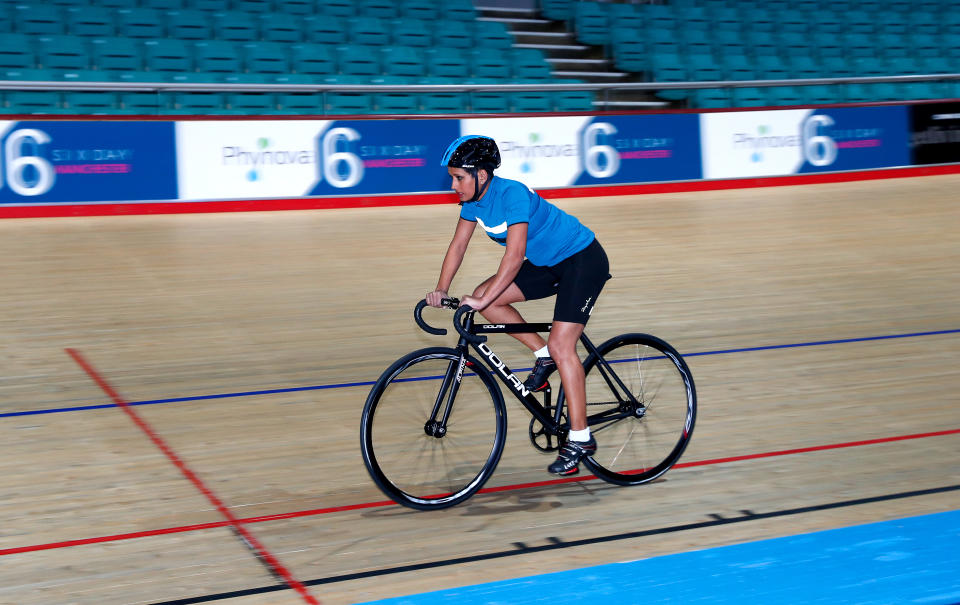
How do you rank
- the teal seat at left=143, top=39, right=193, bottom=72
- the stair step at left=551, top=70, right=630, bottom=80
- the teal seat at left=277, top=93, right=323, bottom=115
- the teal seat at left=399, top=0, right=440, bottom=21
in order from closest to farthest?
the teal seat at left=277, top=93, right=323, bottom=115, the teal seat at left=143, top=39, right=193, bottom=72, the teal seat at left=399, top=0, right=440, bottom=21, the stair step at left=551, top=70, right=630, bottom=80

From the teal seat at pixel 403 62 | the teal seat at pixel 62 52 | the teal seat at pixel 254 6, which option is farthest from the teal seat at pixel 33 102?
the teal seat at pixel 403 62

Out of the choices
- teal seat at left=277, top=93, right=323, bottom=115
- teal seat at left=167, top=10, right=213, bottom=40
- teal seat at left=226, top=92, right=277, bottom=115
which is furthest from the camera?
teal seat at left=167, top=10, right=213, bottom=40

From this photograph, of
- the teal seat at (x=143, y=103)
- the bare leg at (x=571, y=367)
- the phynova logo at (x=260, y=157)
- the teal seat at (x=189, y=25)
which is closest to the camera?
the bare leg at (x=571, y=367)

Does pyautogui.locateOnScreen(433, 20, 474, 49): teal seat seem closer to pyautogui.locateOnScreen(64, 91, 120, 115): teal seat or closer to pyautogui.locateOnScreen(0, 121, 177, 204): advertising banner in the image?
pyautogui.locateOnScreen(0, 121, 177, 204): advertising banner

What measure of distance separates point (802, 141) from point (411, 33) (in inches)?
207

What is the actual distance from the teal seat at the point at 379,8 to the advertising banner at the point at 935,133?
7030 millimetres

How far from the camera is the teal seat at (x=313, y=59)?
12172mm

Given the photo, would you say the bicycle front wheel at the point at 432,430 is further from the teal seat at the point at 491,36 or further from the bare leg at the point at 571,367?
the teal seat at the point at 491,36

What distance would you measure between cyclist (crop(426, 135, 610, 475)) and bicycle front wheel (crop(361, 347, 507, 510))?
22 cm

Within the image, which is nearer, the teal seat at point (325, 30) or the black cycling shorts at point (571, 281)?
the black cycling shorts at point (571, 281)

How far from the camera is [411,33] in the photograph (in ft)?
44.0

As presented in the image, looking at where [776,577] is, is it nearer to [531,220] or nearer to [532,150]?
[531,220]

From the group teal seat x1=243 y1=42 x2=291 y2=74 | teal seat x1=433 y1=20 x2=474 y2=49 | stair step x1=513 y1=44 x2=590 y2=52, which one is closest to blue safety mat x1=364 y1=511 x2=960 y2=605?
teal seat x1=243 y1=42 x2=291 y2=74

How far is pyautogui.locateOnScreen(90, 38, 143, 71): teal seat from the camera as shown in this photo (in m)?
11.0
